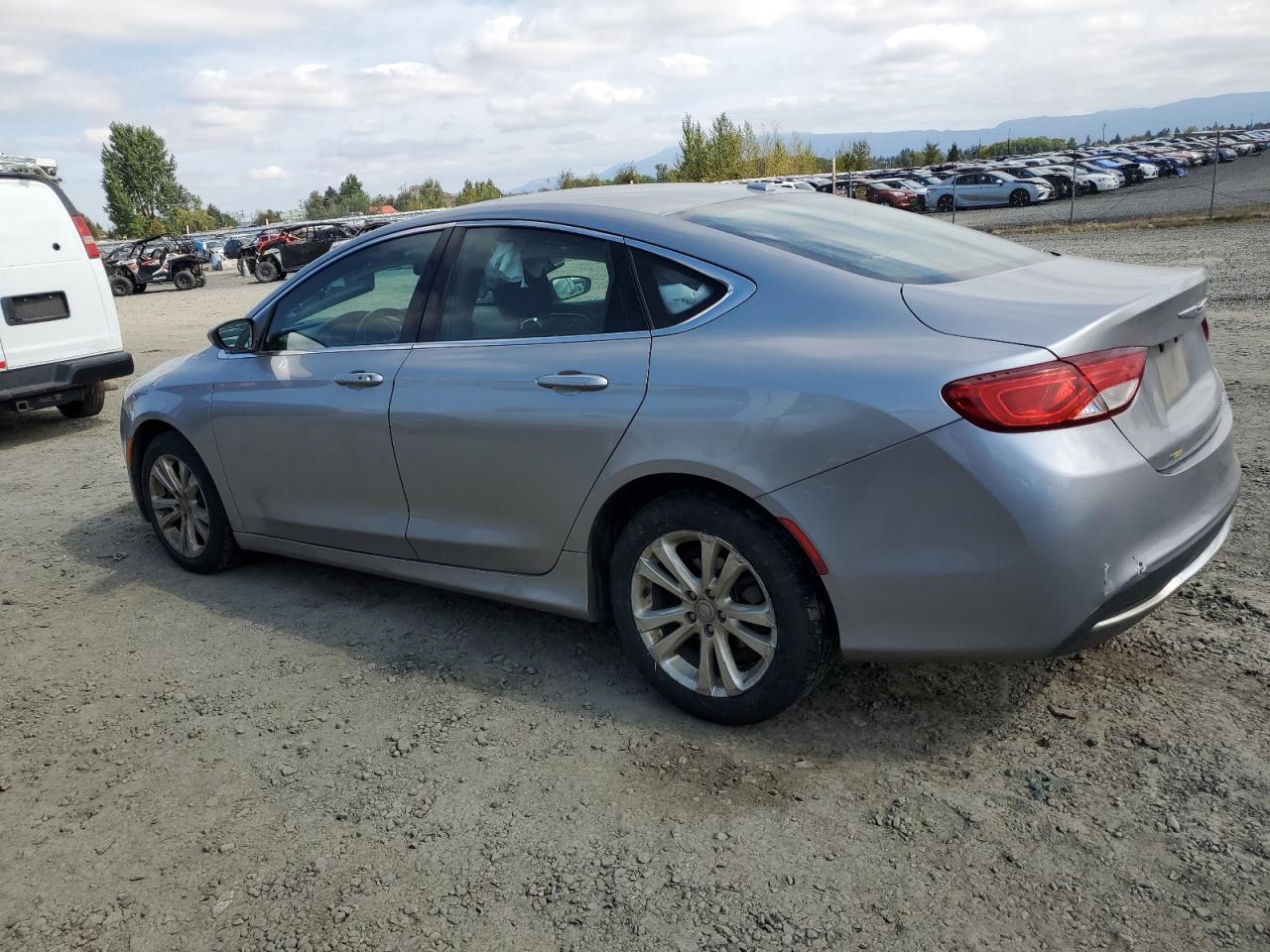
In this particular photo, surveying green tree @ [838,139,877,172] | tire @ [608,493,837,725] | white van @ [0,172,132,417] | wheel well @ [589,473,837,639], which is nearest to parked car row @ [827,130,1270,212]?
green tree @ [838,139,877,172]

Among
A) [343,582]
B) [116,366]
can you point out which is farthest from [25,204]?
[343,582]

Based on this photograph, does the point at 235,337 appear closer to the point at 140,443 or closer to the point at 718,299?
the point at 140,443

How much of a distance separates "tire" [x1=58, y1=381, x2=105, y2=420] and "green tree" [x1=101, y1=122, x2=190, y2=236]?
90692 millimetres

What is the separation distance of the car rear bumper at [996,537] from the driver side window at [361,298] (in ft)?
6.05

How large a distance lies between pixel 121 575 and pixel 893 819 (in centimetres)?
411

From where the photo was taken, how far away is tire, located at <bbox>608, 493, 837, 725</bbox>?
2.93m

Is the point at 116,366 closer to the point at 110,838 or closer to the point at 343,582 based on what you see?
the point at 343,582

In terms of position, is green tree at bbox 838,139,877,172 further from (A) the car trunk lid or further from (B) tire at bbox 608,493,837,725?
(B) tire at bbox 608,493,837,725

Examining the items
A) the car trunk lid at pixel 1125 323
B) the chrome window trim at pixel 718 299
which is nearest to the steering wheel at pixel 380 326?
the chrome window trim at pixel 718 299

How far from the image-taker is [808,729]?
3.18m

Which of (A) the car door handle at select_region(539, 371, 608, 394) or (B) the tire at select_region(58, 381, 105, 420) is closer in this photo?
(A) the car door handle at select_region(539, 371, 608, 394)

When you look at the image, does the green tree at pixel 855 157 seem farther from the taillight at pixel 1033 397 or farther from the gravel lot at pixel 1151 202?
the taillight at pixel 1033 397

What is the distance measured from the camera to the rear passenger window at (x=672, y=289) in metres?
3.17

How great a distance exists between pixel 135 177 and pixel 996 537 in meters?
104
